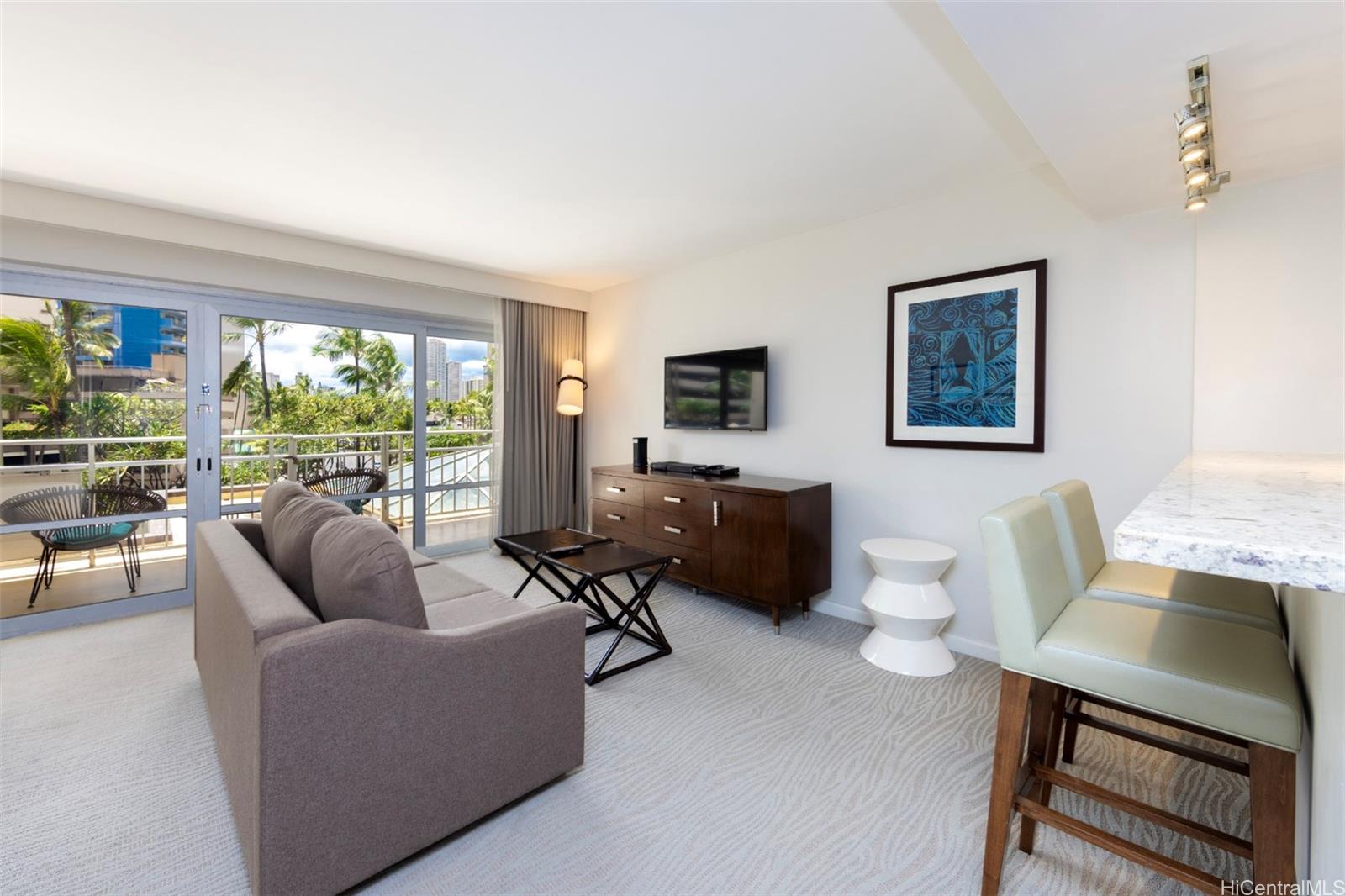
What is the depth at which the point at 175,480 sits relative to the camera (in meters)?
3.65

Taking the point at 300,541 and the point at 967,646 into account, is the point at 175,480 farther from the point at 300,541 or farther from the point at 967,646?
the point at 967,646

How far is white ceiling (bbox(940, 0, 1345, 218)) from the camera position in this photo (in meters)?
1.27

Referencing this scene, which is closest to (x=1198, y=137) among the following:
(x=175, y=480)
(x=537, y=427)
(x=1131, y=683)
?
(x=1131, y=683)

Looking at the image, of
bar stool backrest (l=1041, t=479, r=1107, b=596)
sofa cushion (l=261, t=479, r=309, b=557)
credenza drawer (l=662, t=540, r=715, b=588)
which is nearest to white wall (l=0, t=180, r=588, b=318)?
sofa cushion (l=261, t=479, r=309, b=557)

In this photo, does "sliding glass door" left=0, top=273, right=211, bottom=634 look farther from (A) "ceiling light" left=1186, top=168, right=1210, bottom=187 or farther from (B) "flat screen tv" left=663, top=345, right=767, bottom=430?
(A) "ceiling light" left=1186, top=168, right=1210, bottom=187

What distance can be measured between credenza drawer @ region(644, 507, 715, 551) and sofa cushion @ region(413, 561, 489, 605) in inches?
58.5

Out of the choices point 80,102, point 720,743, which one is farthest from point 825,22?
point 80,102

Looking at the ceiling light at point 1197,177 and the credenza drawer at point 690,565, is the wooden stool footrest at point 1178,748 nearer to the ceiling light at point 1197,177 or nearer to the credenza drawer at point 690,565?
the ceiling light at point 1197,177

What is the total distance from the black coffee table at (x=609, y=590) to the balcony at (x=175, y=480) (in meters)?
2.28

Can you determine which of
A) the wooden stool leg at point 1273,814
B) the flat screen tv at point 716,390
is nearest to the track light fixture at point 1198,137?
the wooden stool leg at point 1273,814

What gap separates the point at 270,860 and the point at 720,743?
1.41 metres

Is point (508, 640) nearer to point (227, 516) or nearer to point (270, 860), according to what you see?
point (270, 860)

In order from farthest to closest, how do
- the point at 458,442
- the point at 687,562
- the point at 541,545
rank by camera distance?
1. the point at 458,442
2. the point at 687,562
3. the point at 541,545

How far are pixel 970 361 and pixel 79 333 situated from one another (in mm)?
5163
